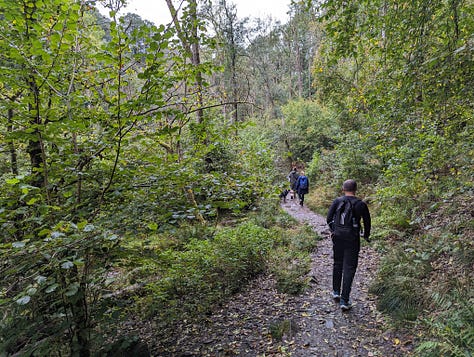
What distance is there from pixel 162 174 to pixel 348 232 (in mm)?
3162

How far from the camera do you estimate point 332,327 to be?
4207 millimetres

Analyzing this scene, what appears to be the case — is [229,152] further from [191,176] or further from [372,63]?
[191,176]

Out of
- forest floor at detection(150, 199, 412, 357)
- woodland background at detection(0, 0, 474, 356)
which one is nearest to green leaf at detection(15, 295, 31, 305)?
woodland background at detection(0, 0, 474, 356)

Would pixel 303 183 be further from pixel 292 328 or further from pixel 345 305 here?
pixel 292 328

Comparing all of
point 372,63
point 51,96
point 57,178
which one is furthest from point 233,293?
point 372,63

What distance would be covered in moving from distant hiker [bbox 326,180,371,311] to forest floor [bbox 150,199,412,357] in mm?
406

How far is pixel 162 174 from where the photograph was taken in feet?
10.3

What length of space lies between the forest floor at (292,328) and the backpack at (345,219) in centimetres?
140

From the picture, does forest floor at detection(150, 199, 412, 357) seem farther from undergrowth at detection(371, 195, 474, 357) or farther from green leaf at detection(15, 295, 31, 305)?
green leaf at detection(15, 295, 31, 305)

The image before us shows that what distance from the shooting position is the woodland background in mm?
2445

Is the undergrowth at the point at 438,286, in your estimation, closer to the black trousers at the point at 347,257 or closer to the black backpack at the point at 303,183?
the black trousers at the point at 347,257

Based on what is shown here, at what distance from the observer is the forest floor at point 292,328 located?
3.78 meters

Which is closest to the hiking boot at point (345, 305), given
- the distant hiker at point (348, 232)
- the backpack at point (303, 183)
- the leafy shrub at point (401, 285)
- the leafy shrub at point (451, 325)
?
the distant hiker at point (348, 232)

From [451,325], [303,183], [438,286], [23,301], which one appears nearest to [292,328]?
[451,325]
